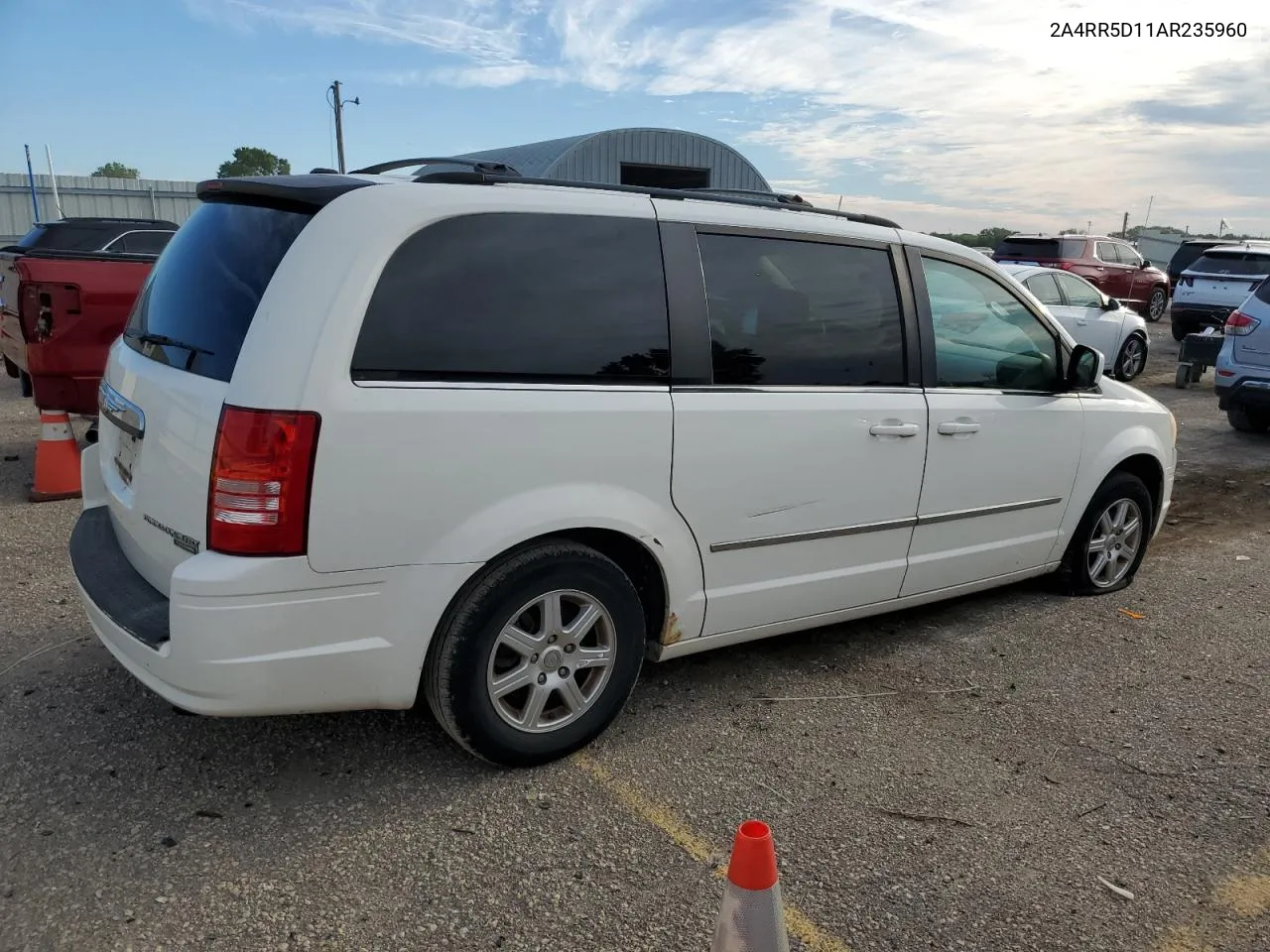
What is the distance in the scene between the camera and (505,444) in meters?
2.91

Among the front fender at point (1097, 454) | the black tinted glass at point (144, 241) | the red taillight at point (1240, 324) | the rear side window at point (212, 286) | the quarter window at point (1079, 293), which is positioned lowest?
the front fender at point (1097, 454)

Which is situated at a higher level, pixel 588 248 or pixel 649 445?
pixel 588 248

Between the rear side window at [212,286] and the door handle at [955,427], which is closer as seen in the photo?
the rear side window at [212,286]

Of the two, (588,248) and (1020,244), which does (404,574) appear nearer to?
(588,248)

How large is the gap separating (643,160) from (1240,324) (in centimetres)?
1812

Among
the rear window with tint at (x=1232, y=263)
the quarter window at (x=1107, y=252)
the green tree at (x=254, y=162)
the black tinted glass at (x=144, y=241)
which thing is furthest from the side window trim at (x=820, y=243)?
the green tree at (x=254, y=162)

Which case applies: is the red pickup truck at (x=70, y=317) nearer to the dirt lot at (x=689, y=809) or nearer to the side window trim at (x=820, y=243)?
the dirt lot at (x=689, y=809)

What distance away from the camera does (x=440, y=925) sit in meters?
2.48

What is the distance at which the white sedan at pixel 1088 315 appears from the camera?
12.2 meters

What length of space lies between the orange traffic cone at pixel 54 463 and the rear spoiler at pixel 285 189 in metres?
3.83

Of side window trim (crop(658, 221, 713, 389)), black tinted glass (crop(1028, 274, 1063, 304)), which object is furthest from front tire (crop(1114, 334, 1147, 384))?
side window trim (crop(658, 221, 713, 389))

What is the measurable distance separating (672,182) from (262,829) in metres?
25.7

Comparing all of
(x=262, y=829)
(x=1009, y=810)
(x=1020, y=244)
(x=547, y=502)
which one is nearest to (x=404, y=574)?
(x=547, y=502)

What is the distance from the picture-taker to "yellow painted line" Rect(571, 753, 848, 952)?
2484mm
